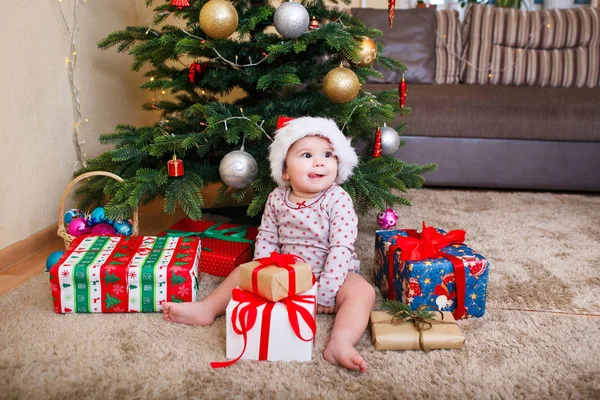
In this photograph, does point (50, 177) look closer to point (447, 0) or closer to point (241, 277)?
point (241, 277)

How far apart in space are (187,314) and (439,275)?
621mm

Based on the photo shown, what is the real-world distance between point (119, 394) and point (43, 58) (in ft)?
4.39

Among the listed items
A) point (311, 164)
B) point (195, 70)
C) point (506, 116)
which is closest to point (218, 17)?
point (195, 70)

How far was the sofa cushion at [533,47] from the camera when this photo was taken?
2.94 meters

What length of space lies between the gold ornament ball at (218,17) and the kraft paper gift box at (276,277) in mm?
752

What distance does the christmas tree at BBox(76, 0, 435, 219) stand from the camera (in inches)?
61.0

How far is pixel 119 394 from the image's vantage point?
974 millimetres

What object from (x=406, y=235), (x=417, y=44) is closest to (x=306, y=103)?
(x=406, y=235)

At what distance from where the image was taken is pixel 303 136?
134 centimetres

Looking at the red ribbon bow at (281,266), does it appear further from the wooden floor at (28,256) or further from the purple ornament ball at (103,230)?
the wooden floor at (28,256)

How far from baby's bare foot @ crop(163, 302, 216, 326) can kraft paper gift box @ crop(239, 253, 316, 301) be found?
0.59ft

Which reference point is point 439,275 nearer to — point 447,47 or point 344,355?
point 344,355

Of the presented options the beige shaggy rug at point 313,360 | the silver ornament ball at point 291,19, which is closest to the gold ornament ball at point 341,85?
the silver ornament ball at point 291,19

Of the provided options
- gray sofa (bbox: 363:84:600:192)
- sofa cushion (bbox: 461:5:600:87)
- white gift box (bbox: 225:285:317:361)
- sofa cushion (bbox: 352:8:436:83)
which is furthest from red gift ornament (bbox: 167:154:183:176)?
sofa cushion (bbox: 461:5:600:87)
